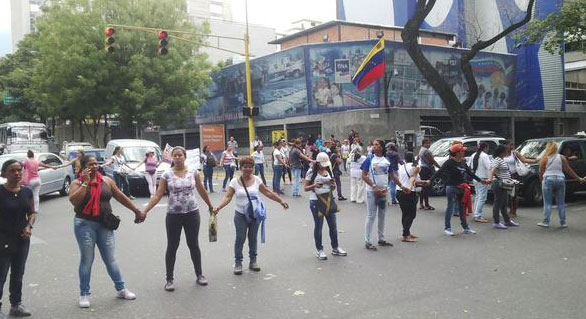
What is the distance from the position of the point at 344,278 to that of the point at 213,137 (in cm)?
2162

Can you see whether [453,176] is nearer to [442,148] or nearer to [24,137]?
[442,148]

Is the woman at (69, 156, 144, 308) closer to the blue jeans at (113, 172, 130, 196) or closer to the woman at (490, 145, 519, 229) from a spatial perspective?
the woman at (490, 145, 519, 229)

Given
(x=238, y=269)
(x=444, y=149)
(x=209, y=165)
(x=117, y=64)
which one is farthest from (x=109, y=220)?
(x=117, y=64)

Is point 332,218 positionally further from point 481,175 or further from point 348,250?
point 481,175

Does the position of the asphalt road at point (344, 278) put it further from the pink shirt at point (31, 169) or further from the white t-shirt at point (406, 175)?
the pink shirt at point (31, 169)

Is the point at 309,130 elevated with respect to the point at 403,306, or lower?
elevated

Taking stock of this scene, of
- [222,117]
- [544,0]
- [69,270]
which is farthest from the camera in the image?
[222,117]

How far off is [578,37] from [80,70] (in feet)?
83.9

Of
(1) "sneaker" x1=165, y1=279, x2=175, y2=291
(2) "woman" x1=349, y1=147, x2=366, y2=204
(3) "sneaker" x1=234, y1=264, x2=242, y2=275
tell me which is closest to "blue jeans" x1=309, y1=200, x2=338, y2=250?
(3) "sneaker" x1=234, y1=264, x2=242, y2=275

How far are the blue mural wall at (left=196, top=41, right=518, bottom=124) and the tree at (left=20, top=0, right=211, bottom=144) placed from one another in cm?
438

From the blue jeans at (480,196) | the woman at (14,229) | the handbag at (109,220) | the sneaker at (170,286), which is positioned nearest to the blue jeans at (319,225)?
the sneaker at (170,286)

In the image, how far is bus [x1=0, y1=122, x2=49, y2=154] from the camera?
1359 inches

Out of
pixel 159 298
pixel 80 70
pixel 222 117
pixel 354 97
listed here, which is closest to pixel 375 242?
pixel 159 298

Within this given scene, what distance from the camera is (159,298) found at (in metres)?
5.73
